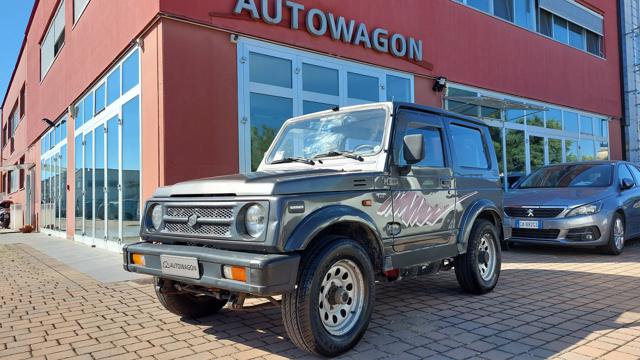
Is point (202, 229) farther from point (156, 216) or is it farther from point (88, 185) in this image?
point (88, 185)

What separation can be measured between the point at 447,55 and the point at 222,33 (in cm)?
643

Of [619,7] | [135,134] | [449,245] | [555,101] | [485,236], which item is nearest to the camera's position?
[449,245]

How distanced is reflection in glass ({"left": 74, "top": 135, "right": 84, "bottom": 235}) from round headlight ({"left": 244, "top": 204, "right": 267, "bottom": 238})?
9829 mm

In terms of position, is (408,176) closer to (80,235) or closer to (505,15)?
(80,235)

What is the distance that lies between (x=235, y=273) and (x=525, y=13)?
1501cm

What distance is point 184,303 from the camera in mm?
4289

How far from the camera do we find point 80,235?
38.1 ft

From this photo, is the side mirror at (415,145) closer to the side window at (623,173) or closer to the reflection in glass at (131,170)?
Result: the reflection in glass at (131,170)

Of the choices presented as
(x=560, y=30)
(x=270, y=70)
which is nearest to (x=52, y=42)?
(x=270, y=70)

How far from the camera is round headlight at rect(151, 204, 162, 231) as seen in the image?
154 inches

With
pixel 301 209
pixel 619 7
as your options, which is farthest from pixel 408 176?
pixel 619 7

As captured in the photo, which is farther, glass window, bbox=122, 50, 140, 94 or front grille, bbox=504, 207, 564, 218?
glass window, bbox=122, 50, 140, 94

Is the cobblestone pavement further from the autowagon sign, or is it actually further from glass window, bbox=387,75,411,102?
glass window, bbox=387,75,411,102

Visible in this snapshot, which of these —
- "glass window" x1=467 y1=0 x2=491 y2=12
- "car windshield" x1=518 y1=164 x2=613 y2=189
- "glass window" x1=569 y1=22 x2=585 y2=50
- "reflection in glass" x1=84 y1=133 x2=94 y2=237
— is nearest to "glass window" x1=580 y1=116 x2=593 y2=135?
"glass window" x1=569 y1=22 x2=585 y2=50
